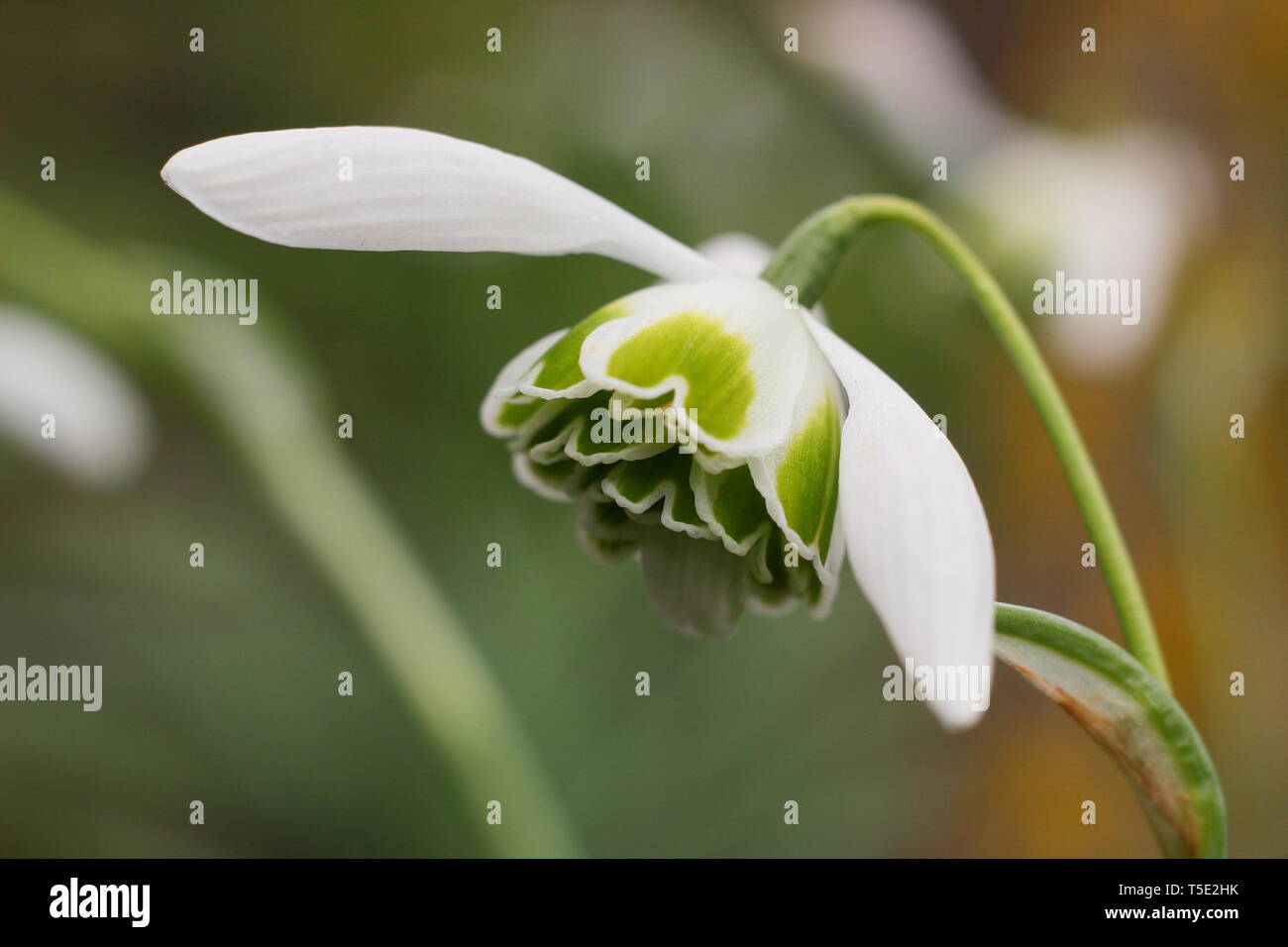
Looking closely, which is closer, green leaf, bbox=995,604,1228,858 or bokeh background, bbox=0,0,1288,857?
green leaf, bbox=995,604,1228,858

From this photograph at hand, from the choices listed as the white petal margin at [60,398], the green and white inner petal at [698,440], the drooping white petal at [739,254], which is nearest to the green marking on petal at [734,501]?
the green and white inner petal at [698,440]

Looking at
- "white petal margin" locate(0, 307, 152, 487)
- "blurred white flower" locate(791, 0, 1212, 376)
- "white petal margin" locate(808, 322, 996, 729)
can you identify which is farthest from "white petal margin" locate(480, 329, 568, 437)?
"blurred white flower" locate(791, 0, 1212, 376)

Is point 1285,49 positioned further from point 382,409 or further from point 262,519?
point 262,519

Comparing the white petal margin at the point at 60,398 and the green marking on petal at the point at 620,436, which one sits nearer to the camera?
the green marking on petal at the point at 620,436

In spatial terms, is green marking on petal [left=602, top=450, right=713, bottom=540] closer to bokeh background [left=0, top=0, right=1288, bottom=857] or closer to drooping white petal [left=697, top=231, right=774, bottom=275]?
drooping white petal [left=697, top=231, right=774, bottom=275]

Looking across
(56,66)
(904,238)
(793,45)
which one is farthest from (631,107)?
(56,66)

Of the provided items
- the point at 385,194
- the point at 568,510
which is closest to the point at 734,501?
the point at 385,194

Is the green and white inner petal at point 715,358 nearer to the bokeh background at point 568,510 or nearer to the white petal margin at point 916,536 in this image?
the white petal margin at point 916,536
